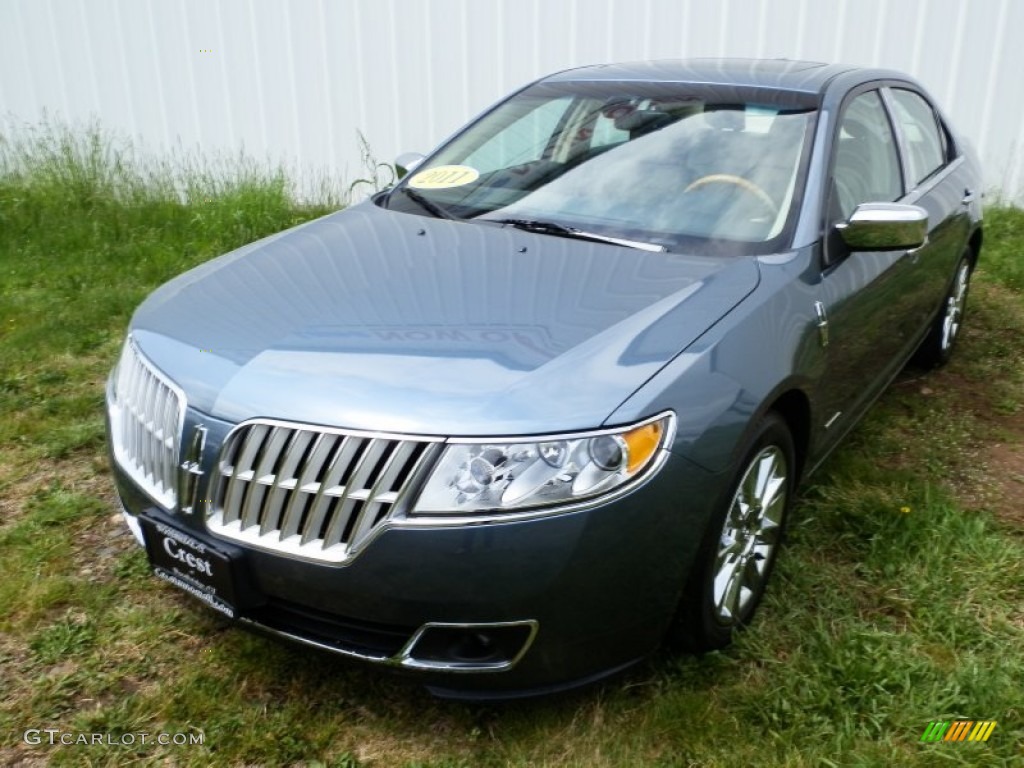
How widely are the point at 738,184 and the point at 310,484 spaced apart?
5.49 ft

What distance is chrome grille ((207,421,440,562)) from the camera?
6.25 feet

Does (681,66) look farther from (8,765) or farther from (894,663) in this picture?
(8,765)

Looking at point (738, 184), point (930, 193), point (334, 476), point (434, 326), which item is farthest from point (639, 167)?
point (334, 476)

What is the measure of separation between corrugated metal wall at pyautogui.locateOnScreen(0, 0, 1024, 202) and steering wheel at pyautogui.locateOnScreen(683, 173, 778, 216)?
3.88 meters

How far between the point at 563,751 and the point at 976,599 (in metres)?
1.35

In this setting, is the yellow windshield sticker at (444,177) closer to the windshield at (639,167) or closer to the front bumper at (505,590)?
the windshield at (639,167)

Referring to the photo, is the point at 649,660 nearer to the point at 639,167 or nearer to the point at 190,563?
the point at 190,563

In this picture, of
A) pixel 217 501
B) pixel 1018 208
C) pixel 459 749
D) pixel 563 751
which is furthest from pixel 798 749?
pixel 1018 208

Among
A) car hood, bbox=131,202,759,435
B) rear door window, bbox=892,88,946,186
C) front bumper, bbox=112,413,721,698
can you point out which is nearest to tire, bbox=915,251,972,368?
rear door window, bbox=892,88,946,186

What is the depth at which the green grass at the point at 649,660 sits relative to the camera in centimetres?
219

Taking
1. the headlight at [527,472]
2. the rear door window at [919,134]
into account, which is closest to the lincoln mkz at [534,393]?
the headlight at [527,472]

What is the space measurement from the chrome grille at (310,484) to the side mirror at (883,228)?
1.53 meters

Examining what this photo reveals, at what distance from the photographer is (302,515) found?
1968mm

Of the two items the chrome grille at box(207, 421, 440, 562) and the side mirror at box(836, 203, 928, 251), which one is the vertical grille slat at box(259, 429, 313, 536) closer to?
the chrome grille at box(207, 421, 440, 562)
